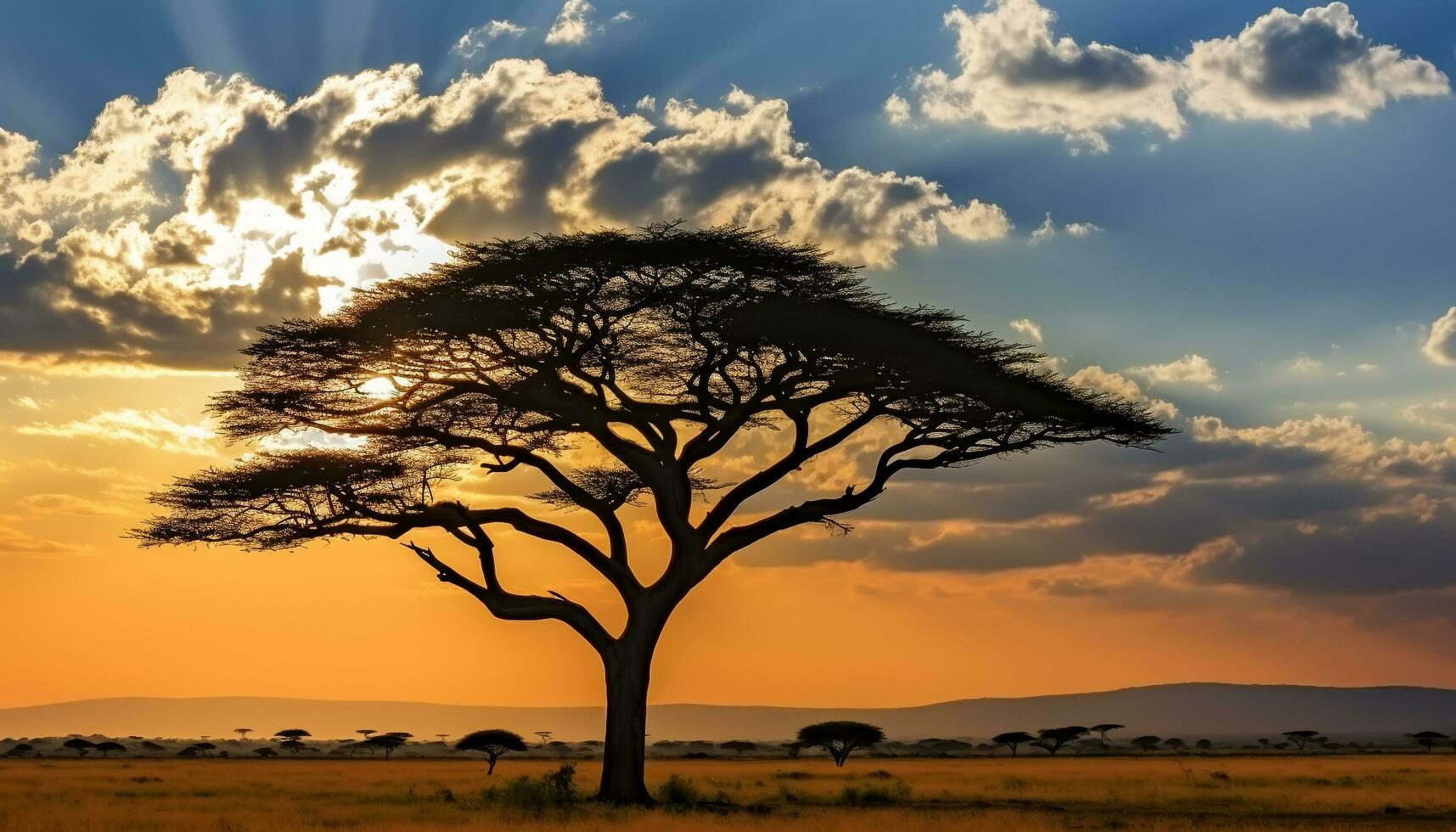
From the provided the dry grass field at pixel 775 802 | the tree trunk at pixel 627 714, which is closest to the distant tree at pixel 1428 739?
the dry grass field at pixel 775 802

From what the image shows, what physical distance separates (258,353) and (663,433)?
29.6ft

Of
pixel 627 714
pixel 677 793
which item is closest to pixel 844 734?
pixel 677 793

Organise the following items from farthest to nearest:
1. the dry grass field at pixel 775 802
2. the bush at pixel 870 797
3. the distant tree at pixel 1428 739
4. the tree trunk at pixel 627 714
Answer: the distant tree at pixel 1428 739, the bush at pixel 870 797, the tree trunk at pixel 627 714, the dry grass field at pixel 775 802

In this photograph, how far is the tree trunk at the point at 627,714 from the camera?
32469 millimetres

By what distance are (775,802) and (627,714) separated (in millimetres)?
6425

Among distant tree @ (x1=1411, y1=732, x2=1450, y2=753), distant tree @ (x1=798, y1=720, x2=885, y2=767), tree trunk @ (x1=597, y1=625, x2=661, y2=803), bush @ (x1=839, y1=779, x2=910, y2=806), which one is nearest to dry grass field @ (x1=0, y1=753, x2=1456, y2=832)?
bush @ (x1=839, y1=779, x2=910, y2=806)

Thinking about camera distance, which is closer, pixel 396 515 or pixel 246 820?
pixel 246 820

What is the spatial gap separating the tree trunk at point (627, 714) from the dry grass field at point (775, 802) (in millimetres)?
1371

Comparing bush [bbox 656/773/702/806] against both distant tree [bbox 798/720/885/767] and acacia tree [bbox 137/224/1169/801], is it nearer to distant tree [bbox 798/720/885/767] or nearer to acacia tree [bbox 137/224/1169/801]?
acacia tree [bbox 137/224/1169/801]

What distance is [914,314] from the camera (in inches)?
1337

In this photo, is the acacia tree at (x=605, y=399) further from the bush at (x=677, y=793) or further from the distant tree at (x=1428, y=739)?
the distant tree at (x=1428, y=739)

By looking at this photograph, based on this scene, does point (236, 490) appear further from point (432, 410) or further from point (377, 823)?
point (377, 823)

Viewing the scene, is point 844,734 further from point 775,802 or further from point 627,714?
point 627,714

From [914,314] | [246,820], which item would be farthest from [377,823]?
[914,314]
